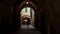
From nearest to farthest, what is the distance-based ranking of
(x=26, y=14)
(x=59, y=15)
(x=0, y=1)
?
(x=59, y=15), (x=0, y=1), (x=26, y=14)

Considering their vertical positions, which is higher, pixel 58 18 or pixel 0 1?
pixel 0 1

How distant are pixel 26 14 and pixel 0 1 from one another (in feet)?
88.8

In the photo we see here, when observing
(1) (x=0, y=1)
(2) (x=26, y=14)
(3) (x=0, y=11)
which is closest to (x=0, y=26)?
(3) (x=0, y=11)

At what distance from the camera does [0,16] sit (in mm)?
6824

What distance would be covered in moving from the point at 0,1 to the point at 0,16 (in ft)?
2.21

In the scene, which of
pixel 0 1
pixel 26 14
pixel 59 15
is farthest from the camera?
Result: pixel 26 14

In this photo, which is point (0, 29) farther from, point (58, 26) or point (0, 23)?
point (58, 26)

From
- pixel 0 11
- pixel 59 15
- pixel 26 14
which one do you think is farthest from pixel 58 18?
pixel 26 14

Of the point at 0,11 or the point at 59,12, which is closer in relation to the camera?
the point at 59,12

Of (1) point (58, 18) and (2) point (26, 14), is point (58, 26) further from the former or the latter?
(2) point (26, 14)

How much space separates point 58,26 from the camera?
4969mm

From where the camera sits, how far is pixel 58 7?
4.94 m

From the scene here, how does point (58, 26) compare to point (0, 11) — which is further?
point (0, 11)

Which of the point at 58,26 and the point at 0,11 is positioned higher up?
the point at 0,11
